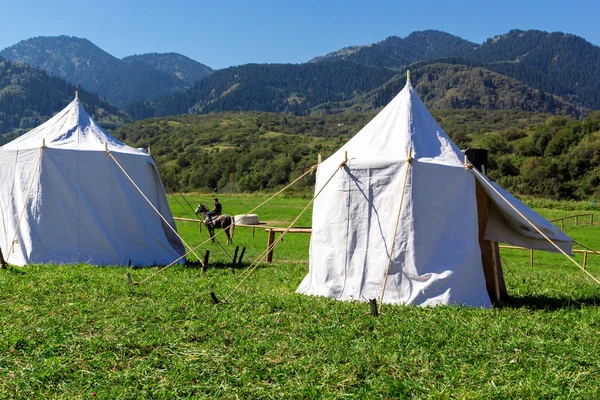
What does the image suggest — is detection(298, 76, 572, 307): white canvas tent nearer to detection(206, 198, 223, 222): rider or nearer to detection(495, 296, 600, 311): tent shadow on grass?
detection(495, 296, 600, 311): tent shadow on grass

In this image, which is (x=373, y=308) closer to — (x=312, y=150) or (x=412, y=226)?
(x=412, y=226)

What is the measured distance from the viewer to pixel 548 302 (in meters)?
8.94

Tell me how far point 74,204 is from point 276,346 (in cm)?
840

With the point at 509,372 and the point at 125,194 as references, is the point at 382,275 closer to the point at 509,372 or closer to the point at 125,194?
the point at 509,372

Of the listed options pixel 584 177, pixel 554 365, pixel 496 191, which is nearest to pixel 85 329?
pixel 554 365

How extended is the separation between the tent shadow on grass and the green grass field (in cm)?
3

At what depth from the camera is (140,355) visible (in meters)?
6.04

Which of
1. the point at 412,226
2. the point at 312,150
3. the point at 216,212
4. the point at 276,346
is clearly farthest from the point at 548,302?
the point at 312,150

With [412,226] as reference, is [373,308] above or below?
below

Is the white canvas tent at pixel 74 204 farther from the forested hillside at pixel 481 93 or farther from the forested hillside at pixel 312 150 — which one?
the forested hillside at pixel 481 93

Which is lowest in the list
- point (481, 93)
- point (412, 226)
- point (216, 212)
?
point (216, 212)

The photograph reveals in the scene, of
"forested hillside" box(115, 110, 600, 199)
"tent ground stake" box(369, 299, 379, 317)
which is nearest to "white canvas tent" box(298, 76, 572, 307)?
"tent ground stake" box(369, 299, 379, 317)

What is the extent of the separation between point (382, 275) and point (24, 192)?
28.4 feet

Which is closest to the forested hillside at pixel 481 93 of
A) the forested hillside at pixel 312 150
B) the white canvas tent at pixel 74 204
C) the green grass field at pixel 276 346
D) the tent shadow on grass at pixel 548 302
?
the forested hillside at pixel 312 150
